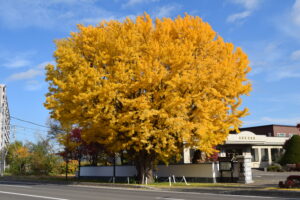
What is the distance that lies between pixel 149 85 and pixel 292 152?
25.9 metres

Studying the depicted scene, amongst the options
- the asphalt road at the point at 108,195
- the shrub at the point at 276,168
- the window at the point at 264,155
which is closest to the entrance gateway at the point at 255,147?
the window at the point at 264,155

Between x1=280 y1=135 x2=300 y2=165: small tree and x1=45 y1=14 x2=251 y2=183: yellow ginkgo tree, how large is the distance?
18505 millimetres

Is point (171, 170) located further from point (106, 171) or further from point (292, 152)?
point (292, 152)

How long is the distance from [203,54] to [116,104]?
7034mm

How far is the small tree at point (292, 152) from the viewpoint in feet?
130

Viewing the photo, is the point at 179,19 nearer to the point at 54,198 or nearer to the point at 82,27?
the point at 82,27

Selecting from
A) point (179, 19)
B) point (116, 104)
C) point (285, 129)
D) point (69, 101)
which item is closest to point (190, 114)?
point (116, 104)

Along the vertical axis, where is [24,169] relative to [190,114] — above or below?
below

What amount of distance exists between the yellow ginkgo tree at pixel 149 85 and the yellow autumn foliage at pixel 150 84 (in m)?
0.06

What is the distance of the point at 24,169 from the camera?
41.0 metres

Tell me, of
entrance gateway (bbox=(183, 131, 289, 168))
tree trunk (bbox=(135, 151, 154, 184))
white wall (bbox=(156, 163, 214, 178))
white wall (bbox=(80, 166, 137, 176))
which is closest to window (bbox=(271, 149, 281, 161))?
entrance gateway (bbox=(183, 131, 289, 168))

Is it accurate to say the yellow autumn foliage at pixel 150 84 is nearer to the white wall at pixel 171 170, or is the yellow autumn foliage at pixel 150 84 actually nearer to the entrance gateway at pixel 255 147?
the white wall at pixel 171 170

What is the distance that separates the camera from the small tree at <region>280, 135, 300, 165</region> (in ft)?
130

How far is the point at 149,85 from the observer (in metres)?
21.6
